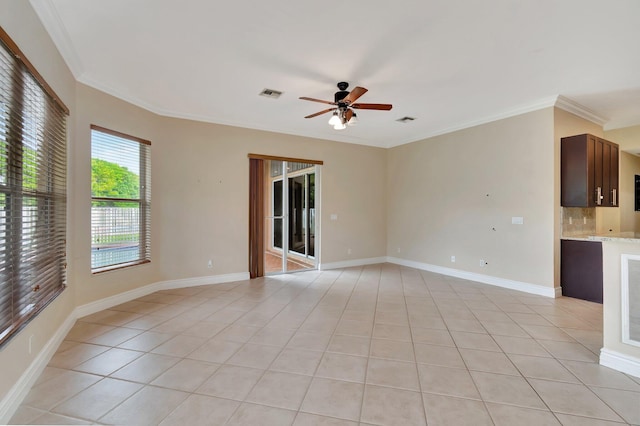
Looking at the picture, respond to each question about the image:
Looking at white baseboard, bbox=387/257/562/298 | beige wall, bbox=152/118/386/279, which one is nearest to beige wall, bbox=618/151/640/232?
white baseboard, bbox=387/257/562/298

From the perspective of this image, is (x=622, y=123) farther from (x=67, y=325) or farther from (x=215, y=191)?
(x=67, y=325)

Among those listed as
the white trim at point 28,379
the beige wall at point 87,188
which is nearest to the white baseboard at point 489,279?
the beige wall at point 87,188

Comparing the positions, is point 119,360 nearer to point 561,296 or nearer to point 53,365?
point 53,365

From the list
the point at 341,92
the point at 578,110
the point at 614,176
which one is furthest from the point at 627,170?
the point at 341,92

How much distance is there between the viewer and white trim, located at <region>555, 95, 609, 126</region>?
13.6 ft

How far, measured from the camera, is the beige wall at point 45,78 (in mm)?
1826

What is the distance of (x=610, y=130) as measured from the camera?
17.4 ft

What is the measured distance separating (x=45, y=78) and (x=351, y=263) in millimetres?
5552

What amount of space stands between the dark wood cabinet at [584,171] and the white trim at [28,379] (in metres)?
6.16

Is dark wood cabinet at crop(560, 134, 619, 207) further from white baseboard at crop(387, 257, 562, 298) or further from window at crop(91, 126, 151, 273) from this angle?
window at crop(91, 126, 151, 273)

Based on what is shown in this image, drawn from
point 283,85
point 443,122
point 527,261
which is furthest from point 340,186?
point 527,261

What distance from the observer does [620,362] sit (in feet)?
7.63

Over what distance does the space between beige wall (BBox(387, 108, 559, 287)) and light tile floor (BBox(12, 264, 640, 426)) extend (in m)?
0.84

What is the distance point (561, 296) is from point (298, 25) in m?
5.02
